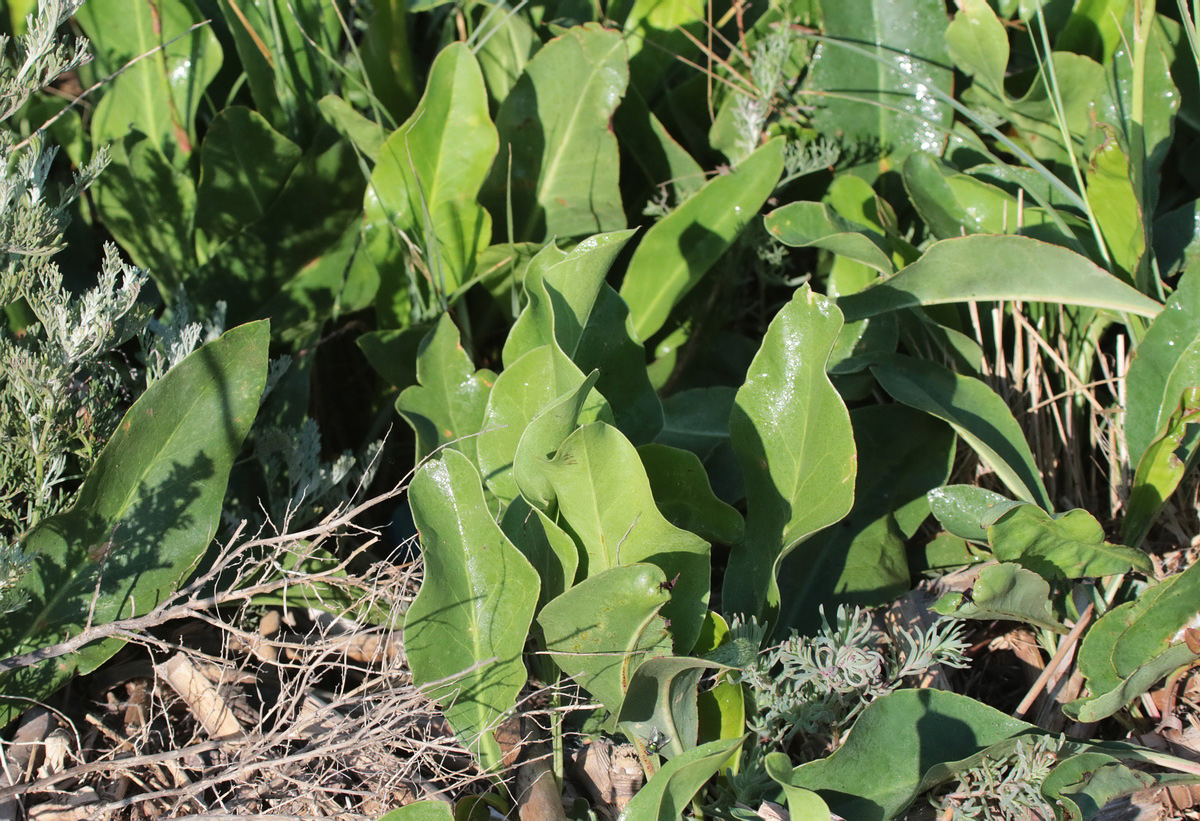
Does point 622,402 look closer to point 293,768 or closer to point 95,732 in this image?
point 293,768

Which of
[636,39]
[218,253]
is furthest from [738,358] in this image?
[218,253]

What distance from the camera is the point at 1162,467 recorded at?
1.19 meters

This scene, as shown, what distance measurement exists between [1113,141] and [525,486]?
868mm

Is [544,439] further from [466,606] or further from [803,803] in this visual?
[803,803]

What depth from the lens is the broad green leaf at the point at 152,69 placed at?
1.52 meters

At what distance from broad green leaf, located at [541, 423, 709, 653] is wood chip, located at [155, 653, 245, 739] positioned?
462 millimetres

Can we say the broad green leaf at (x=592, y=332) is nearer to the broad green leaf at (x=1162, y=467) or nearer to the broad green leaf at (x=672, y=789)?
the broad green leaf at (x=672, y=789)

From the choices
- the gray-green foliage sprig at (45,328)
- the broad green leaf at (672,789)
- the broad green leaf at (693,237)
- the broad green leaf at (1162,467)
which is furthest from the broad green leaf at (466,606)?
the broad green leaf at (1162,467)

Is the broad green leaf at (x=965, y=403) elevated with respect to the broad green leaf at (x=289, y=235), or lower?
lower

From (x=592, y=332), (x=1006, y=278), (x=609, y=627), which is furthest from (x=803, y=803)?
(x=1006, y=278)

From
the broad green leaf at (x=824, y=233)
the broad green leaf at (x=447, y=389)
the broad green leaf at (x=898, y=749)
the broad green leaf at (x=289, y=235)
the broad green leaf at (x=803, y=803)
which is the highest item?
the broad green leaf at (x=289, y=235)

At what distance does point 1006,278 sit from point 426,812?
3.04 ft

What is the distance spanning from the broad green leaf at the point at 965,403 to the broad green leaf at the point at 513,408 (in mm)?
410

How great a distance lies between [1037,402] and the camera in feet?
4.62
